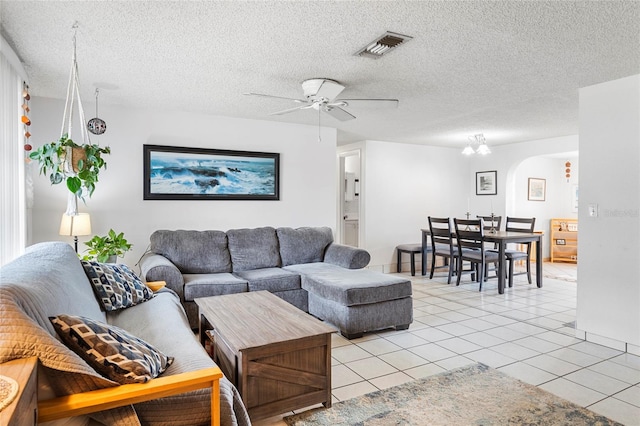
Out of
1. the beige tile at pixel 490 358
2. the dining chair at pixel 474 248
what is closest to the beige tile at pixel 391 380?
the beige tile at pixel 490 358

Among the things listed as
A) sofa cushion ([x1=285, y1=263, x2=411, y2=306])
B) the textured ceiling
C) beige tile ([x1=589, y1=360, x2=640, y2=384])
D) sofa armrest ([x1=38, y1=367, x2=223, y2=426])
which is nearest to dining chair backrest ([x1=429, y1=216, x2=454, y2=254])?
the textured ceiling

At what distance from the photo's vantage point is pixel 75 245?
12.5ft

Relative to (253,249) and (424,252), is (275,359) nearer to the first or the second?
(253,249)

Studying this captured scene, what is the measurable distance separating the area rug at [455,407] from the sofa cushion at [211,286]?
1.69 metres

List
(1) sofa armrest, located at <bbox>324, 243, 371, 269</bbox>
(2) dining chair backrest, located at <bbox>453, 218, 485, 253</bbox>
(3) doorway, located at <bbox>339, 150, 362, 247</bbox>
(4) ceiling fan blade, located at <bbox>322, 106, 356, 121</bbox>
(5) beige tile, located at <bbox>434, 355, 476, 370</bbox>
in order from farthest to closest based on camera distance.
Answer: (3) doorway, located at <bbox>339, 150, 362, 247</bbox> < (2) dining chair backrest, located at <bbox>453, 218, 485, 253</bbox> < (1) sofa armrest, located at <bbox>324, 243, 371, 269</bbox> < (4) ceiling fan blade, located at <bbox>322, 106, 356, 121</bbox> < (5) beige tile, located at <bbox>434, 355, 476, 370</bbox>

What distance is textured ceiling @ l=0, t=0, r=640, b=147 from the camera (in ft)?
6.86

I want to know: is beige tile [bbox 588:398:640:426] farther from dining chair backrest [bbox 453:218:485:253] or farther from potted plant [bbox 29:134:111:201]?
potted plant [bbox 29:134:111:201]

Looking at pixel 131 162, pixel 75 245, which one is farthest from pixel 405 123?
pixel 75 245

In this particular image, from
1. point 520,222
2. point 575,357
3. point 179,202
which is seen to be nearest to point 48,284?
point 179,202

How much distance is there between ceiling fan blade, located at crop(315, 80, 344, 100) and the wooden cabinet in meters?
6.57

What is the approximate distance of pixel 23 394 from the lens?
937 mm

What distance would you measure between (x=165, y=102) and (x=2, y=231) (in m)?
2.05

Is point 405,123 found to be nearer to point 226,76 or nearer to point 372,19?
point 226,76

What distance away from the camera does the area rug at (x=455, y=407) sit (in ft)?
6.86
